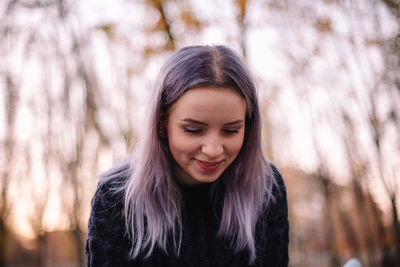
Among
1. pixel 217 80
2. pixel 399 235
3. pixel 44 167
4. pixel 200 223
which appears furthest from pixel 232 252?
pixel 44 167

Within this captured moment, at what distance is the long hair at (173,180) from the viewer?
1.75 m

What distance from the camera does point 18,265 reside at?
26359 mm

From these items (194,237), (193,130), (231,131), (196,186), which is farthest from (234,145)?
(194,237)

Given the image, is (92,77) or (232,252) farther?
(92,77)

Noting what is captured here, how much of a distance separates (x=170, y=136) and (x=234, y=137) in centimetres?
29

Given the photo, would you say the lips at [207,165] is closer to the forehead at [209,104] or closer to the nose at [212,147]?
the nose at [212,147]

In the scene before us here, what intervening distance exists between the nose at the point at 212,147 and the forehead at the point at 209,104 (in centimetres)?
10

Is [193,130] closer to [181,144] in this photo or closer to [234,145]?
[181,144]

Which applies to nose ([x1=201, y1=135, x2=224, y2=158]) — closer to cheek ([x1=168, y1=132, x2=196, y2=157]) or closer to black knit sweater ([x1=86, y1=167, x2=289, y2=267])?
cheek ([x1=168, y1=132, x2=196, y2=157])

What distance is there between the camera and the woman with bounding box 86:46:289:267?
5.51 feet

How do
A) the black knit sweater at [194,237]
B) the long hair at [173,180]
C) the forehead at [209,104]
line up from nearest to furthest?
the forehead at [209,104]
the long hair at [173,180]
the black knit sweater at [194,237]

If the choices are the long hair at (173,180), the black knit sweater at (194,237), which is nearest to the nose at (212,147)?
the long hair at (173,180)

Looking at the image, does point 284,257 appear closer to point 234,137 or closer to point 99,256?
point 234,137

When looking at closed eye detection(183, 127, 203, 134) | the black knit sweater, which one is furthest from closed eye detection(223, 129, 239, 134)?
the black knit sweater
